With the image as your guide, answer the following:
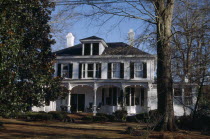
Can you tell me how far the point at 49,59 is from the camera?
1320 cm

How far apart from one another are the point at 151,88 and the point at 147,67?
7.60 feet

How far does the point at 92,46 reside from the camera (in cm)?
2830

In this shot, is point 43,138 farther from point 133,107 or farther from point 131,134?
point 133,107

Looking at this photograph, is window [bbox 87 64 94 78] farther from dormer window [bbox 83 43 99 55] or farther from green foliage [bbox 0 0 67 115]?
green foliage [bbox 0 0 67 115]

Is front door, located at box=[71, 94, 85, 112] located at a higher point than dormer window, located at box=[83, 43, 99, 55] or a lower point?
lower

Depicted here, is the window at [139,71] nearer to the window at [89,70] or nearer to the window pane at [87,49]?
the window at [89,70]

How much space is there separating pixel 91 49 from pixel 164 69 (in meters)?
16.7

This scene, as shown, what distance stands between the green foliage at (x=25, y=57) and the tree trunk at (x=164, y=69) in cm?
524

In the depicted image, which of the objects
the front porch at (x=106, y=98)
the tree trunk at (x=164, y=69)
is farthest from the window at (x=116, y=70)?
the tree trunk at (x=164, y=69)

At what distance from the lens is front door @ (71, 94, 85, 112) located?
28.7 meters

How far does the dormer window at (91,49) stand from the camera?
28.2m

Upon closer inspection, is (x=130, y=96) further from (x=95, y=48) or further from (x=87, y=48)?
(x=87, y=48)

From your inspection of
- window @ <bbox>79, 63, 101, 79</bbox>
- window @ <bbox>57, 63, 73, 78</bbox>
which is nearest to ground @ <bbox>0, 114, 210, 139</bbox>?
window @ <bbox>79, 63, 101, 79</bbox>

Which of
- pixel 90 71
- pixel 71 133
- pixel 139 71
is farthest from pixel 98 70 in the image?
pixel 71 133
